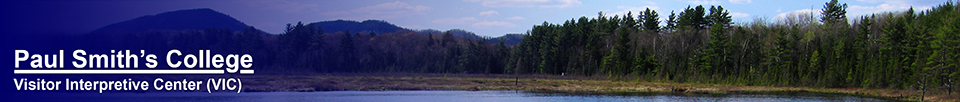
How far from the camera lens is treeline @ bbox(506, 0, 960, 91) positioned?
58.7m

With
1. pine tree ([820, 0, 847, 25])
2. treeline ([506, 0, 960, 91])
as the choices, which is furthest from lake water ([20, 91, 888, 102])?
pine tree ([820, 0, 847, 25])

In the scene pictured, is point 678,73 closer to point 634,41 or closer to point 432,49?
point 634,41

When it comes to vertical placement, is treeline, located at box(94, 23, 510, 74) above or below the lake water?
above

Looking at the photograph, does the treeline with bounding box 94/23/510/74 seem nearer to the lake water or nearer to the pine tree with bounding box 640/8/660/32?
the pine tree with bounding box 640/8/660/32

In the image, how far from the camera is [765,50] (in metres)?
77.2

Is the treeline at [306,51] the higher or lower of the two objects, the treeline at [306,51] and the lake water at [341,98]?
the higher

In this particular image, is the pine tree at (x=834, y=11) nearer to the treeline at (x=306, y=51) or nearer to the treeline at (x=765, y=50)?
the treeline at (x=765, y=50)

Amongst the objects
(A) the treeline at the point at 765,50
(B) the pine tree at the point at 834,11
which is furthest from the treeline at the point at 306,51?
(B) the pine tree at the point at 834,11

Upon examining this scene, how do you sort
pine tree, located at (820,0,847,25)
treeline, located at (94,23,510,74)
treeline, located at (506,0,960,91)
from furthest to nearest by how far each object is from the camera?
treeline, located at (94,23,510,74), pine tree, located at (820,0,847,25), treeline, located at (506,0,960,91)

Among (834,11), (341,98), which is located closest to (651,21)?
(834,11)

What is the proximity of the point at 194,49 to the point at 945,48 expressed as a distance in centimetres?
11250

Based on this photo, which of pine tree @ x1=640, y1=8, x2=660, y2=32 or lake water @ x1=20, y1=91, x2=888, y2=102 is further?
pine tree @ x1=640, y1=8, x2=660, y2=32

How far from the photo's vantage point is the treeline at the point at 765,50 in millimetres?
58719

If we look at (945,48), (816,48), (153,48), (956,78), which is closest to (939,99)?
(956,78)
